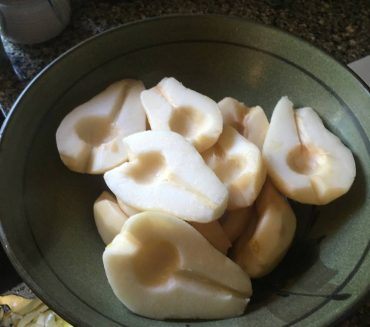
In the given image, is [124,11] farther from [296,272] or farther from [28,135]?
[296,272]

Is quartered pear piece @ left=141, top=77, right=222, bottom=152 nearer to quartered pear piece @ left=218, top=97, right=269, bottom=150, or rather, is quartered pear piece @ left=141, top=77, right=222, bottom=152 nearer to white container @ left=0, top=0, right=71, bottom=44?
quartered pear piece @ left=218, top=97, right=269, bottom=150

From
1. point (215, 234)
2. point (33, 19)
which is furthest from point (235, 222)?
point (33, 19)

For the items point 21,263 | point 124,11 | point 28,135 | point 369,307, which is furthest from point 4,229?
point 124,11

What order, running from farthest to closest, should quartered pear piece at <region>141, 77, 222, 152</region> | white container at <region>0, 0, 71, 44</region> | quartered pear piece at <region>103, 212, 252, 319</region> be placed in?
white container at <region>0, 0, 71, 44</region> < quartered pear piece at <region>141, 77, 222, 152</region> < quartered pear piece at <region>103, 212, 252, 319</region>

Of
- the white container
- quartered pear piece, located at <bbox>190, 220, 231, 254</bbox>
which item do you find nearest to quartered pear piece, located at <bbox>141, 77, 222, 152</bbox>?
quartered pear piece, located at <bbox>190, 220, 231, 254</bbox>

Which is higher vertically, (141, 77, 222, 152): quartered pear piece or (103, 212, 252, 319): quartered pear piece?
(141, 77, 222, 152): quartered pear piece

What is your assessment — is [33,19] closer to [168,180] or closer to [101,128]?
[101,128]
